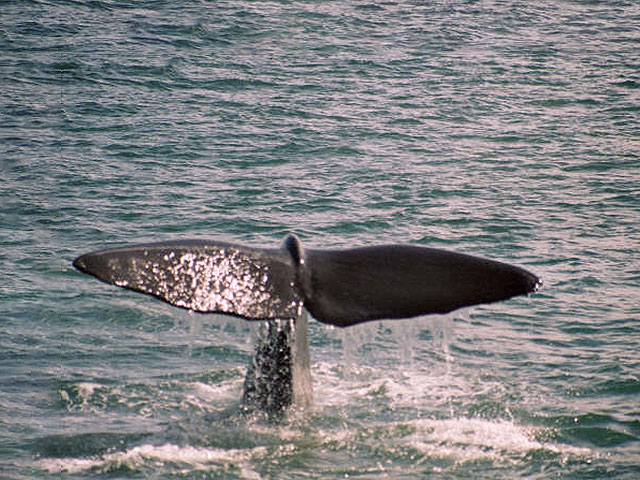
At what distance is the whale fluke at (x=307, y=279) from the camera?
5422 mm

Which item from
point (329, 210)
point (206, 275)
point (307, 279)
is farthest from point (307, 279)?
point (329, 210)

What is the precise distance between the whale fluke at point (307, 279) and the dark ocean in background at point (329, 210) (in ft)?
1.00

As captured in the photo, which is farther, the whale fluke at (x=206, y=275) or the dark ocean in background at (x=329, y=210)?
the dark ocean in background at (x=329, y=210)

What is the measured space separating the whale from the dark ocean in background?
30cm

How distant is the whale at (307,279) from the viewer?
5.42m

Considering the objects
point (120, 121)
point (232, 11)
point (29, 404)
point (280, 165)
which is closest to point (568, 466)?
point (29, 404)

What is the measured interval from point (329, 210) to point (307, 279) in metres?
6.63

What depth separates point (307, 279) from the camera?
5.82 metres

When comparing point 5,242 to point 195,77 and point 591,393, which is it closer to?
point 591,393

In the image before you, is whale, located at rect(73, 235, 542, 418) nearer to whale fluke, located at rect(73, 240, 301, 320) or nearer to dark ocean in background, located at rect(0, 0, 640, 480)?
whale fluke, located at rect(73, 240, 301, 320)

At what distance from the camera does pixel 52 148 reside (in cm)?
1441

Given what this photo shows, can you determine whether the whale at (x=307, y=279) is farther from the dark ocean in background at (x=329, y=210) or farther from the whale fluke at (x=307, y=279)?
the dark ocean in background at (x=329, y=210)

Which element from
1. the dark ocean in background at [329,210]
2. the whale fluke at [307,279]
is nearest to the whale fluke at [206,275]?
the whale fluke at [307,279]

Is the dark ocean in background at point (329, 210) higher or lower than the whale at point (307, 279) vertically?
lower
